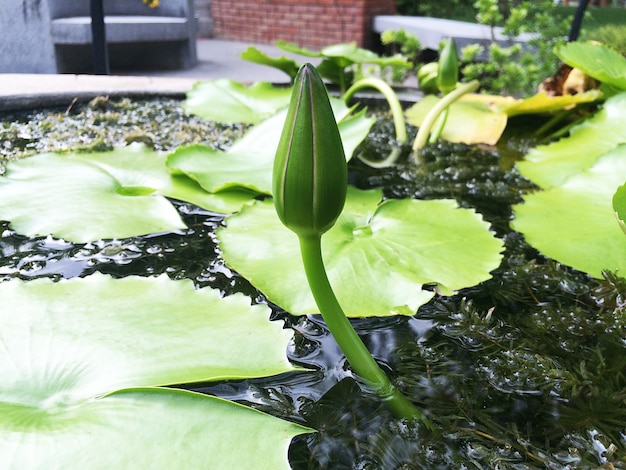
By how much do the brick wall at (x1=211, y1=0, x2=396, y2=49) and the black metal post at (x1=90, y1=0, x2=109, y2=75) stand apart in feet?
9.30

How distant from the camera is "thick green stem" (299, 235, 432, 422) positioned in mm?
423

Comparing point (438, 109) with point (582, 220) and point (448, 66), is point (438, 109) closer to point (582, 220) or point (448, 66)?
point (448, 66)

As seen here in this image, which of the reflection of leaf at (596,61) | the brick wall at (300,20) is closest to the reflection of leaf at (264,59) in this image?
the reflection of leaf at (596,61)

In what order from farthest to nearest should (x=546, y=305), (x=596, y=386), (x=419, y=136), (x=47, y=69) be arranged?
(x=47, y=69) < (x=419, y=136) < (x=546, y=305) < (x=596, y=386)

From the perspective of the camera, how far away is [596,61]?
1.18 m

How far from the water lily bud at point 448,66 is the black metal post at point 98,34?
1.12 meters

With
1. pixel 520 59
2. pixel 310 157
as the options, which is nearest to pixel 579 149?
pixel 310 157

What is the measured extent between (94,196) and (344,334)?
511 mm

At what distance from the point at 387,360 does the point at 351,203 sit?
1.18 feet

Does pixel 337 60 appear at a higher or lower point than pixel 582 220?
higher

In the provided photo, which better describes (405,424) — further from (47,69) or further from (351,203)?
(47,69)

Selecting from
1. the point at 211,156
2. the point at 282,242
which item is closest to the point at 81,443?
the point at 282,242

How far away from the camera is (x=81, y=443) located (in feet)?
1.15

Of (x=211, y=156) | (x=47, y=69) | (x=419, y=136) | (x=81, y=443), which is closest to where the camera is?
(x=81, y=443)
